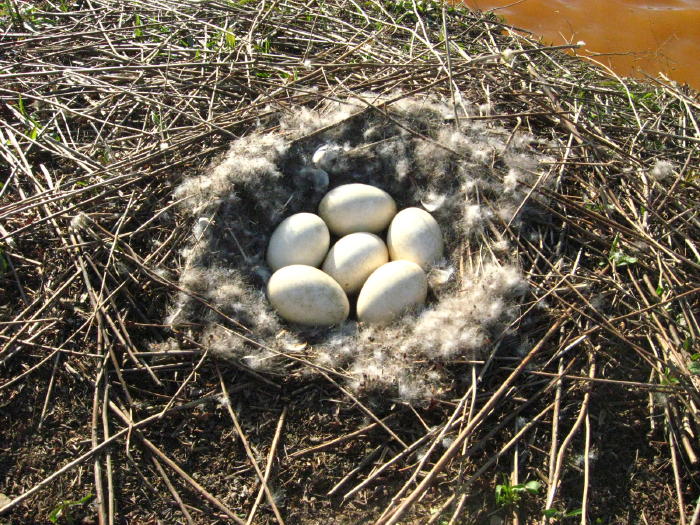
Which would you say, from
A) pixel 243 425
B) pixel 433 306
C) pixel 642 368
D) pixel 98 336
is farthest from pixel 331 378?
pixel 642 368

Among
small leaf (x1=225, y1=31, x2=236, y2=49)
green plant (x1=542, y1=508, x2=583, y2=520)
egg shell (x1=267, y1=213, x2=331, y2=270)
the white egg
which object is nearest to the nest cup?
the white egg

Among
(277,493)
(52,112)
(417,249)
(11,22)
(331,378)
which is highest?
(11,22)

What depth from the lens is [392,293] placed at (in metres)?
2.45

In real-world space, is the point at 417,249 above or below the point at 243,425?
above

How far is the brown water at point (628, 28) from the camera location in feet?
16.2

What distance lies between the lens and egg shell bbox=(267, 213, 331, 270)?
2.66 metres

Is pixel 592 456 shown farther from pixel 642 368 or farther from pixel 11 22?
pixel 11 22

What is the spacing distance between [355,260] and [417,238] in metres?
0.31

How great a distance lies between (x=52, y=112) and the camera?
2.99 m

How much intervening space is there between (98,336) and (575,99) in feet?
8.30

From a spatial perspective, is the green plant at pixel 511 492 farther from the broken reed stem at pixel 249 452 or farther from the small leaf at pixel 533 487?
the broken reed stem at pixel 249 452

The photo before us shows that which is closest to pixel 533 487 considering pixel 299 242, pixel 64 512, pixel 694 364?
pixel 694 364

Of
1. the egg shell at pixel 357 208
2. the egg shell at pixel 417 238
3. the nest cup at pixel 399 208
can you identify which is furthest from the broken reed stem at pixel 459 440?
the egg shell at pixel 357 208

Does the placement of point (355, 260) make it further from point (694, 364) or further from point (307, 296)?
point (694, 364)
